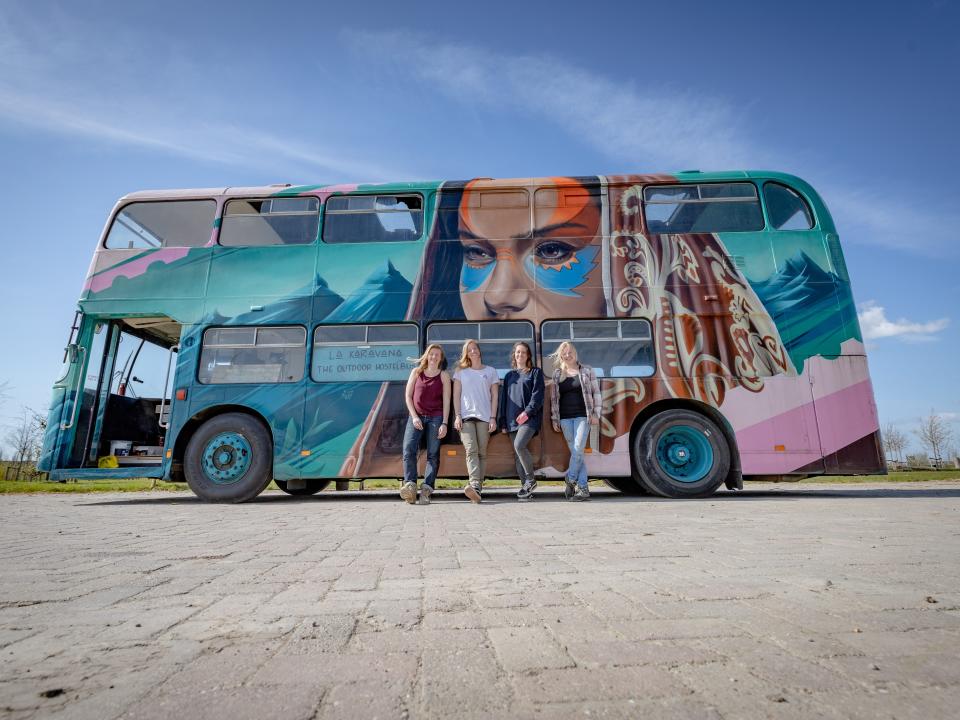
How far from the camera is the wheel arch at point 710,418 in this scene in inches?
237

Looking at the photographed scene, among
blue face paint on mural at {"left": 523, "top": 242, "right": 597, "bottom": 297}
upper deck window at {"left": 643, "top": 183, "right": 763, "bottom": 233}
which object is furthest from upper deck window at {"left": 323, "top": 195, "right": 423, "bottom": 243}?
upper deck window at {"left": 643, "top": 183, "right": 763, "bottom": 233}

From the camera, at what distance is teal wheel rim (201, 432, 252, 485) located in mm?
6281

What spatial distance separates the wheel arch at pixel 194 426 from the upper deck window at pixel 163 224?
97.9 inches

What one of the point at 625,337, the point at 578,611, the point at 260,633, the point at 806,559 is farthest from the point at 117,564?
the point at 625,337

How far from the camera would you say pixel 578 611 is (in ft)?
4.70

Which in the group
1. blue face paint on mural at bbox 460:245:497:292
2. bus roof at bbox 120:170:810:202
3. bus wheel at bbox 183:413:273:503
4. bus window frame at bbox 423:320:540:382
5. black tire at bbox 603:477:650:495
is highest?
bus roof at bbox 120:170:810:202

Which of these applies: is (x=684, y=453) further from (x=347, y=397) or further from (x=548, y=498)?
(x=347, y=397)

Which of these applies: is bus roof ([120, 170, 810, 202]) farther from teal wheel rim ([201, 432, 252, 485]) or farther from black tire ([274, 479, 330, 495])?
black tire ([274, 479, 330, 495])

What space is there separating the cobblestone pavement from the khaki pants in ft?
9.65

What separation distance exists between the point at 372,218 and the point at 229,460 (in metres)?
3.93

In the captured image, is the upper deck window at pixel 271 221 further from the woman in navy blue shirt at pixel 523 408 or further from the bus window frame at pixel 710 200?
the bus window frame at pixel 710 200

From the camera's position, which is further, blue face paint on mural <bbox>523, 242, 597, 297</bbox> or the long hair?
blue face paint on mural <bbox>523, 242, 597, 297</bbox>

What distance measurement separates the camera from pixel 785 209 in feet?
21.9

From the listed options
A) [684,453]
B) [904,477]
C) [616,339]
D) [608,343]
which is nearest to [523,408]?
[608,343]
